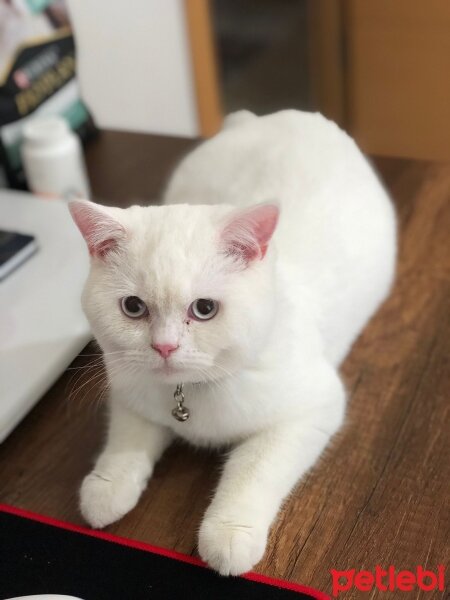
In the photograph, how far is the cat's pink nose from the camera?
657 millimetres

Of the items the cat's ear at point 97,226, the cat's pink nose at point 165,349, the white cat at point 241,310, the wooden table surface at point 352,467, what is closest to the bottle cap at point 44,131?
the white cat at point 241,310

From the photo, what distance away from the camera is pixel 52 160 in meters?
1.24

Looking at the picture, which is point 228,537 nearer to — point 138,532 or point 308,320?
point 138,532

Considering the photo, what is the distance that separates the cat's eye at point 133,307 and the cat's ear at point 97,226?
57mm

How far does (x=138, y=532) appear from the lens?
0.76 m

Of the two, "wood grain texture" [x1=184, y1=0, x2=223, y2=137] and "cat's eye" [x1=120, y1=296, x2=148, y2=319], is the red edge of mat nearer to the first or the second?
"cat's eye" [x1=120, y1=296, x2=148, y2=319]

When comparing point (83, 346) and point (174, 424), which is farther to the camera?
point (83, 346)

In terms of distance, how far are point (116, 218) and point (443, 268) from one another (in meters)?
0.61

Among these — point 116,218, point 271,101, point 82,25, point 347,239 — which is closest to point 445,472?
point 347,239

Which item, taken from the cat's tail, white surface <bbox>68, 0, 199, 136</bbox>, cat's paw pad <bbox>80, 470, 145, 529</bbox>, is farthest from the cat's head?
white surface <bbox>68, 0, 199, 136</bbox>

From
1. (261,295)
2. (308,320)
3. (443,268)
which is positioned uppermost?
(261,295)

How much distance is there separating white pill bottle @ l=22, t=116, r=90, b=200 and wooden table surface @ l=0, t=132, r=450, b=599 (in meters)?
0.44

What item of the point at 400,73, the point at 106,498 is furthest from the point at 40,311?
the point at 400,73

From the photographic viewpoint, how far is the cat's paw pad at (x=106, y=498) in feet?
2.48
